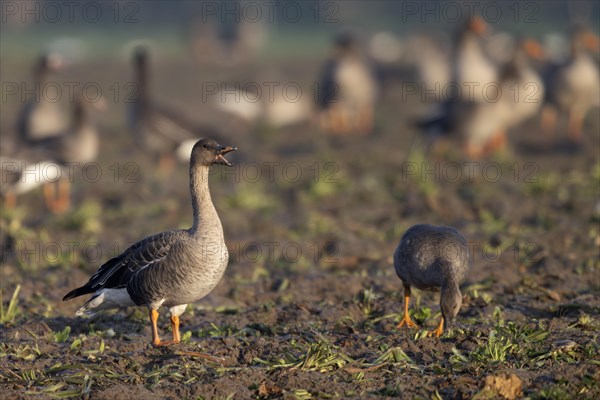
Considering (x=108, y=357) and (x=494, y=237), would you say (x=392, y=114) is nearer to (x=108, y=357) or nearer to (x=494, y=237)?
(x=494, y=237)

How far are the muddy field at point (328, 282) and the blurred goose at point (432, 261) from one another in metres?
0.33

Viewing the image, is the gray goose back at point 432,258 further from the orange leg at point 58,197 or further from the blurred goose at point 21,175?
the blurred goose at point 21,175

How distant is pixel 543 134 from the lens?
63.5 feet

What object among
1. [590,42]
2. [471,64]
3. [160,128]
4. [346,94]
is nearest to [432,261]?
[160,128]

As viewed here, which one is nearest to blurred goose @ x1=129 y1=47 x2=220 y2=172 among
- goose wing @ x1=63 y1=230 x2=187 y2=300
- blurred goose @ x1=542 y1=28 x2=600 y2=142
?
blurred goose @ x1=542 y1=28 x2=600 y2=142

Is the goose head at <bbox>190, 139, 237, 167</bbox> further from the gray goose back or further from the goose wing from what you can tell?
the gray goose back

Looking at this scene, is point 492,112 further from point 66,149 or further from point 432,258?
point 432,258

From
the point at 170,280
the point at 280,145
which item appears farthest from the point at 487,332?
the point at 280,145

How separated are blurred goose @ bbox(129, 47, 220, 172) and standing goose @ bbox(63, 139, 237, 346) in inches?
337

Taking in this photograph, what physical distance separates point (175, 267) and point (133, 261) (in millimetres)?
501

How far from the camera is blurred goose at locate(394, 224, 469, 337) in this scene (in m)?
7.54

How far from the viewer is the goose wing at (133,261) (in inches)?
296

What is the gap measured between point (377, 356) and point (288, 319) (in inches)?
54.1

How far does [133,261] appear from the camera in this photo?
766cm
